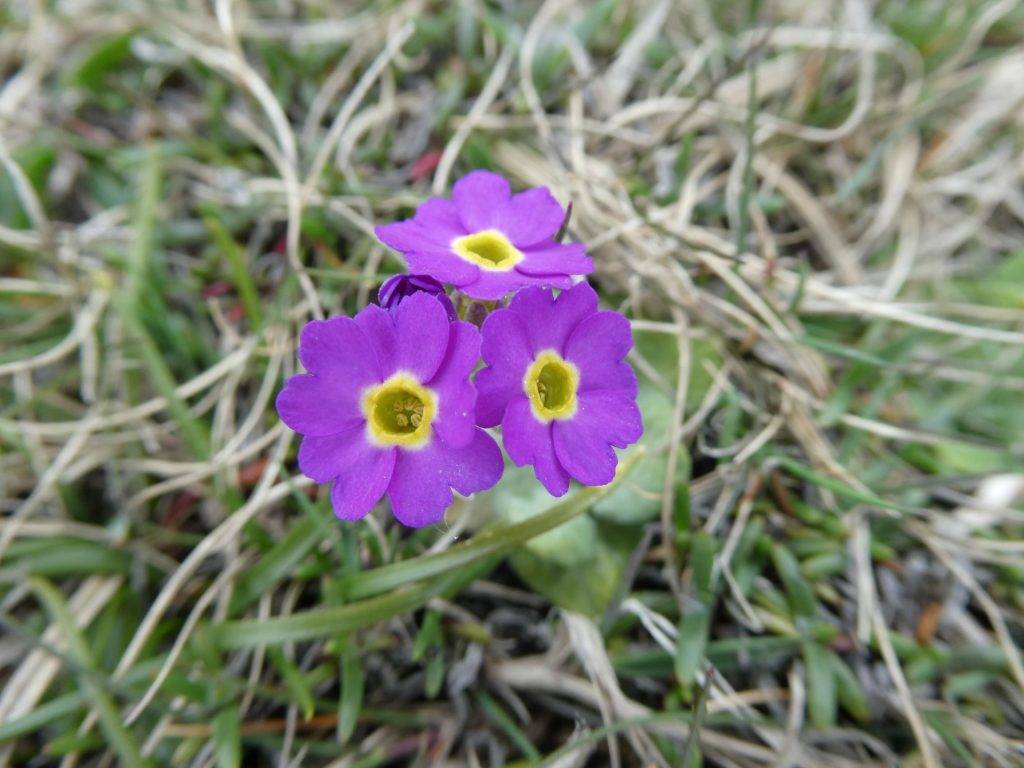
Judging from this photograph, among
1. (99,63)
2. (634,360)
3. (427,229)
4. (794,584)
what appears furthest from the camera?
(99,63)

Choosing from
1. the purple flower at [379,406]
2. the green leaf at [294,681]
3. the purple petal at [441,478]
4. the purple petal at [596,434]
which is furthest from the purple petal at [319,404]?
the green leaf at [294,681]

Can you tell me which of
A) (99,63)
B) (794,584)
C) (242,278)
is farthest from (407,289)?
(99,63)

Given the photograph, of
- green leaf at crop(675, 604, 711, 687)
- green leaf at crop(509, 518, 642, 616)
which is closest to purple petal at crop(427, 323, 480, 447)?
green leaf at crop(509, 518, 642, 616)

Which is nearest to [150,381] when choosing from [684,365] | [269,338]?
[269,338]

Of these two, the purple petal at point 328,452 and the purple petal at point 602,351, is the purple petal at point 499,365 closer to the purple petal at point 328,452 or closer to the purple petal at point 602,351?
the purple petal at point 602,351

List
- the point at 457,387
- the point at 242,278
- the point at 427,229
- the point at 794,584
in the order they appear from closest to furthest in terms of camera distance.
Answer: the point at 457,387
the point at 427,229
the point at 794,584
the point at 242,278

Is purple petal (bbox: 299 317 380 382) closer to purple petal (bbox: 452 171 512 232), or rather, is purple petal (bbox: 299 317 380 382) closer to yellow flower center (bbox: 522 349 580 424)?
yellow flower center (bbox: 522 349 580 424)

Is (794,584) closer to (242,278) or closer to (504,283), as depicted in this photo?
(504,283)
